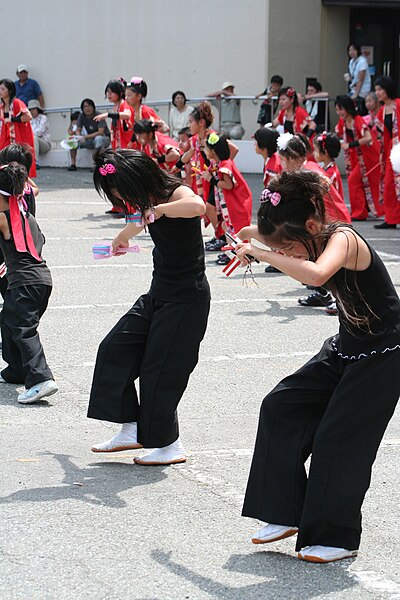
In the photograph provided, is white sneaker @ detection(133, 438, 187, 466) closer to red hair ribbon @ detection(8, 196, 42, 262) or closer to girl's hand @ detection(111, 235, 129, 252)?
girl's hand @ detection(111, 235, 129, 252)

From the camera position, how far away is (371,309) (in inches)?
152

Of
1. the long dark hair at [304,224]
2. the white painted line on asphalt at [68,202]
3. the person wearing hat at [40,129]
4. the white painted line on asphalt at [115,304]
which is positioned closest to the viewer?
the long dark hair at [304,224]

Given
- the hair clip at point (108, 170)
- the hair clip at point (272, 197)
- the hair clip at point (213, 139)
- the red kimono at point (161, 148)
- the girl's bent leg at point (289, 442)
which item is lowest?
the girl's bent leg at point (289, 442)

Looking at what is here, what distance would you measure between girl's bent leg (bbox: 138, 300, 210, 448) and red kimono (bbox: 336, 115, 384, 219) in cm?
930

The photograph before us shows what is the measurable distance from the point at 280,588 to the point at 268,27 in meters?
17.4

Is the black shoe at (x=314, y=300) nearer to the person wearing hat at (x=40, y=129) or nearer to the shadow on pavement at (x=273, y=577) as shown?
the shadow on pavement at (x=273, y=577)

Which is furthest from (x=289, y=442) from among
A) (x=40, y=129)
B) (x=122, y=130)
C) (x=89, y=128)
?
(x=40, y=129)

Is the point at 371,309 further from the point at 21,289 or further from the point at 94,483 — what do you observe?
the point at 21,289

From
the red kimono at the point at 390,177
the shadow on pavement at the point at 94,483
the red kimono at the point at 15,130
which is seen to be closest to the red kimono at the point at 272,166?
the red kimono at the point at 390,177

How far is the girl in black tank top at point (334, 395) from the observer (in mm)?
3826

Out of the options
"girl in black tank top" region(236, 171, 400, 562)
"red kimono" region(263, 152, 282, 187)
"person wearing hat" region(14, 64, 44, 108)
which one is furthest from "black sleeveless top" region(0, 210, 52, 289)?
A: "person wearing hat" region(14, 64, 44, 108)

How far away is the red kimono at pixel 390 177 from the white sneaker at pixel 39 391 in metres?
7.77

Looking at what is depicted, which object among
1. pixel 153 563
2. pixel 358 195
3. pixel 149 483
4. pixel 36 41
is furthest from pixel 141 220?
pixel 36 41

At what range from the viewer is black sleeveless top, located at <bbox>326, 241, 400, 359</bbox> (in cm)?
384
